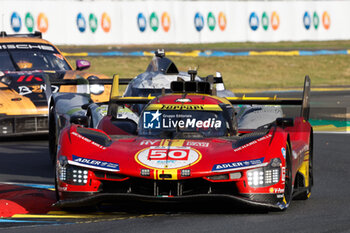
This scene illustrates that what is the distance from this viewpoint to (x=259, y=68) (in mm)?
34156

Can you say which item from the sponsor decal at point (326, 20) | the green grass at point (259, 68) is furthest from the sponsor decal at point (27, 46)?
the sponsor decal at point (326, 20)

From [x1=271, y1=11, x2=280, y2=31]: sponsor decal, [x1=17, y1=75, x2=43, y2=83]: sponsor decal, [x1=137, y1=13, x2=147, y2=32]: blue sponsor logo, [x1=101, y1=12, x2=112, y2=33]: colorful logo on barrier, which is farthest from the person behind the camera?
[x1=271, y1=11, x2=280, y2=31]: sponsor decal

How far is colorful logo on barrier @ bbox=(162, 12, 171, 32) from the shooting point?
35125 mm

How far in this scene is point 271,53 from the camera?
34656 mm

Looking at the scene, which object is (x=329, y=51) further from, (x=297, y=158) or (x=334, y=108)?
(x=297, y=158)

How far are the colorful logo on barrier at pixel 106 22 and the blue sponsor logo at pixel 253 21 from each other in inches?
254

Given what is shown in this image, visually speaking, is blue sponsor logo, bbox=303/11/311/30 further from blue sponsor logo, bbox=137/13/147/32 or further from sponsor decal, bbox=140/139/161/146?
sponsor decal, bbox=140/139/161/146

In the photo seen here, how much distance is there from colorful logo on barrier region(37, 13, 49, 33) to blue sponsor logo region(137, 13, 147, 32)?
4133mm

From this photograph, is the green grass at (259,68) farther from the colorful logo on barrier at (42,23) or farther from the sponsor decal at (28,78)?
the sponsor decal at (28,78)

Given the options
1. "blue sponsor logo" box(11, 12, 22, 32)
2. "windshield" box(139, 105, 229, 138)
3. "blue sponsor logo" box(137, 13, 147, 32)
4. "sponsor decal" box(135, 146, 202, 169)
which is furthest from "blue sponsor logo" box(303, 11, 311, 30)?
"sponsor decal" box(135, 146, 202, 169)

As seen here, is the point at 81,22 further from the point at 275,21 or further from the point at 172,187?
the point at 172,187

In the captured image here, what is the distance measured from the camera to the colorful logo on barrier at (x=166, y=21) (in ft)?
115

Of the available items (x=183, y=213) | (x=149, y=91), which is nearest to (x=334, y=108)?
(x=149, y=91)

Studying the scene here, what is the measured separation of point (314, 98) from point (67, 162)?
16.9 metres
